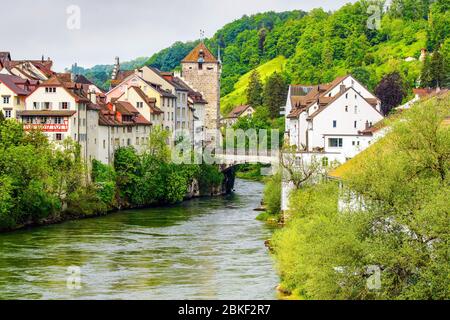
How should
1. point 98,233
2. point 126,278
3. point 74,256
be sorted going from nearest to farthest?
point 126,278, point 74,256, point 98,233

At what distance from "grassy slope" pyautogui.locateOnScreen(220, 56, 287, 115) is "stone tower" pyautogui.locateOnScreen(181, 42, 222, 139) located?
47428mm

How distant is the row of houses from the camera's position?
2980 inches

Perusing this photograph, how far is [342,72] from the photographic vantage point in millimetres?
149000

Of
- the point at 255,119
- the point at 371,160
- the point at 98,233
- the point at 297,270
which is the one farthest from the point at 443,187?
the point at 255,119

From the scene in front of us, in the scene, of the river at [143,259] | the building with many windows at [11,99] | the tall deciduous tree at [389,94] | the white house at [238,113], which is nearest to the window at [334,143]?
the river at [143,259]

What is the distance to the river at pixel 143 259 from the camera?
4206 centimetres

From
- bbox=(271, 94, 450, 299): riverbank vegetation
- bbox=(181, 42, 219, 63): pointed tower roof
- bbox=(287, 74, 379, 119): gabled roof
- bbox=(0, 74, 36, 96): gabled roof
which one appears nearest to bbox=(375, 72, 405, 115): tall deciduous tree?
bbox=(287, 74, 379, 119): gabled roof

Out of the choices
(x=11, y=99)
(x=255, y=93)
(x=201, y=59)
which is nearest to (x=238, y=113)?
(x=255, y=93)

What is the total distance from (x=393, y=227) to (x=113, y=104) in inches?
2227

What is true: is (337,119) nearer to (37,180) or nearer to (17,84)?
(37,180)

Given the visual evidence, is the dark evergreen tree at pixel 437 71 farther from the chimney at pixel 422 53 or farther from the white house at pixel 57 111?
the white house at pixel 57 111

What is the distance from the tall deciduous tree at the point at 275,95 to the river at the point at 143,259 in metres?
70.1

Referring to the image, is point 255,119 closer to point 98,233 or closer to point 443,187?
point 98,233

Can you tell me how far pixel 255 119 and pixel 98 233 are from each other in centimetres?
6726
